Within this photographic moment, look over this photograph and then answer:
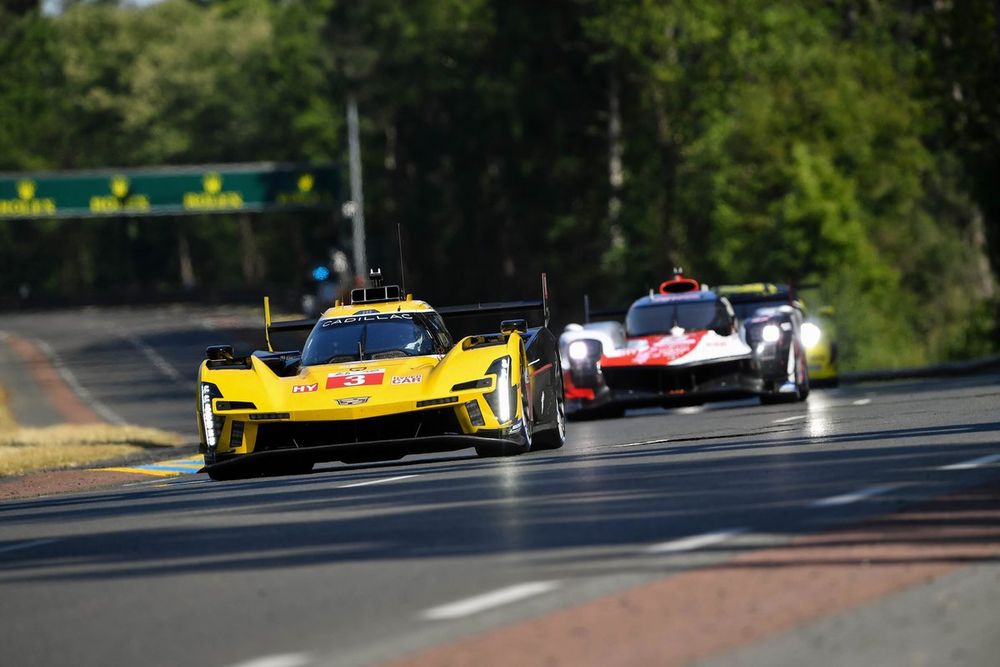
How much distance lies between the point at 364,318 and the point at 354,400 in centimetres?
215

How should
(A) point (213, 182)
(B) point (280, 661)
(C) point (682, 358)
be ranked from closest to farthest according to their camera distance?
(B) point (280, 661)
(C) point (682, 358)
(A) point (213, 182)

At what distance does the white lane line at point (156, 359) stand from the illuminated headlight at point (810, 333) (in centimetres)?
3481

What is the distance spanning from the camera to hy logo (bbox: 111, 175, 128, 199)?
81.6 meters

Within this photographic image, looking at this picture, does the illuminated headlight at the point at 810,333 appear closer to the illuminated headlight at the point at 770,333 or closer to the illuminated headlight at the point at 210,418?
the illuminated headlight at the point at 770,333

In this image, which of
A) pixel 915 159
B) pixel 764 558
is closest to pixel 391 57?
pixel 915 159

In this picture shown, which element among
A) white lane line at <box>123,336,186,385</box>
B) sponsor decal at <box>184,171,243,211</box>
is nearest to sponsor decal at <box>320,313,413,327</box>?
white lane line at <box>123,336,186,385</box>

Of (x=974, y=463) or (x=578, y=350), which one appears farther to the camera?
(x=578, y=350)

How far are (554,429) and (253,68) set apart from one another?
309 feet

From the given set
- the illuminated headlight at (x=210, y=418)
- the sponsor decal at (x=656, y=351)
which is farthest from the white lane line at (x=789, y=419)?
the illuminated headlight at (x=210, y=418)

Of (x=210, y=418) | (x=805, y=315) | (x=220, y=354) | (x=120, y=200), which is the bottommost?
(x=210, y=418)

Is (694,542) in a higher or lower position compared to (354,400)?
lower

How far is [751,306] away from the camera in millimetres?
27406

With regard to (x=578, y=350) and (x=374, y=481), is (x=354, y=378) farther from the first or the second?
(x=578, y=350)

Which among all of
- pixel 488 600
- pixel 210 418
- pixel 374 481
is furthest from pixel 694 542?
pixel 210 418
